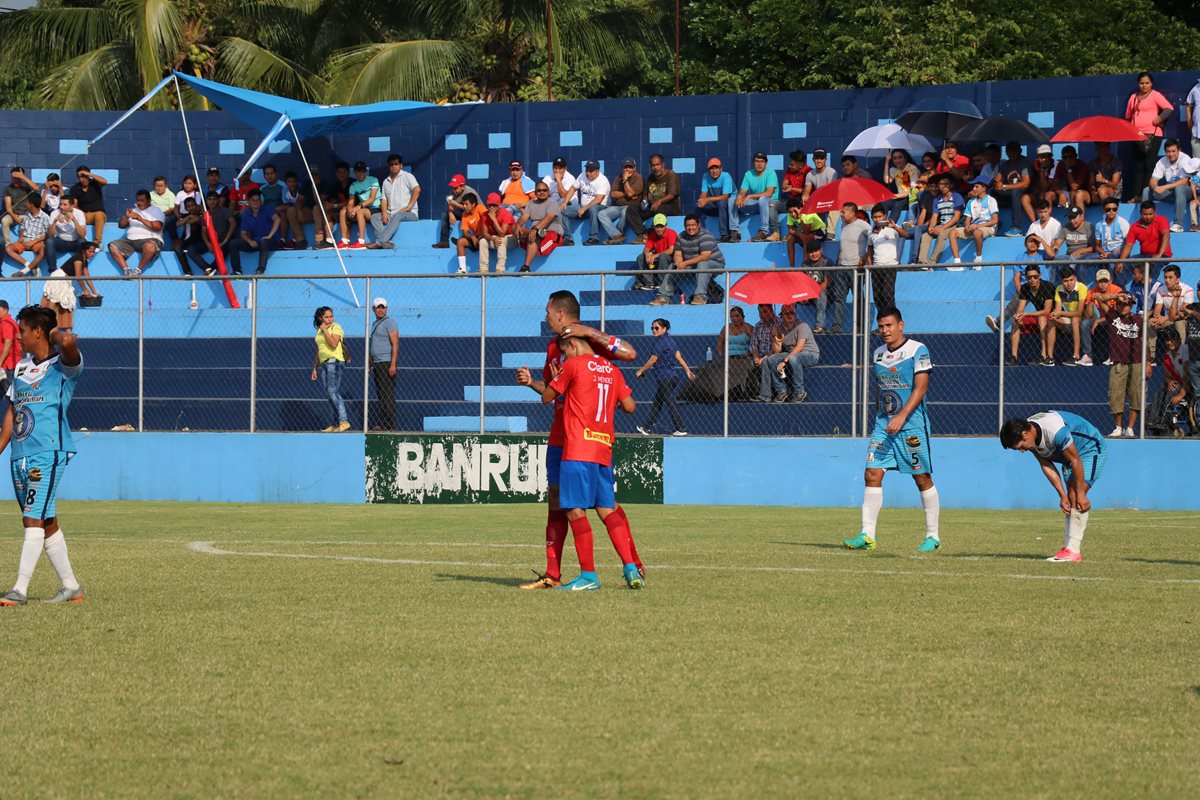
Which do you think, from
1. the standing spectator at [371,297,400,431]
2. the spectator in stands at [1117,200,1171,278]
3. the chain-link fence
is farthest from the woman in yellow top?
the spectator in stands at [1117,200,1171,278]

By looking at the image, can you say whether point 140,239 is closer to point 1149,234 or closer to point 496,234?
point 496,234

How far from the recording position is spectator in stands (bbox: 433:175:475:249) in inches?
1069

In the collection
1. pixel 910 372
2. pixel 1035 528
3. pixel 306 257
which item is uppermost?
pixel 306 257

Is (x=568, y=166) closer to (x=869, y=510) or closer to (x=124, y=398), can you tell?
(x=124, y=398)

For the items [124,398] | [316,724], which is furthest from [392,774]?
[124,398]

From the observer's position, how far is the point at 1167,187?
23.6m

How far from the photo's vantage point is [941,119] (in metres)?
25.8

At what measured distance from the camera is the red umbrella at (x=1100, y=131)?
23.8 m

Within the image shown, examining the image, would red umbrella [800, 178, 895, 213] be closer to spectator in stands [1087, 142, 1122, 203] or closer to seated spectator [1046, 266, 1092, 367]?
spectator in stands [1087, 142, 1122, 203]

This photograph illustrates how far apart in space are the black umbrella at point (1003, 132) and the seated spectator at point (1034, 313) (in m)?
5.83

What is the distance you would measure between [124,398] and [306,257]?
6.41 m

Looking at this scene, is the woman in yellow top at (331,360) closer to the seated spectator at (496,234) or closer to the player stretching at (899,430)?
the seated spectator at (496,234)

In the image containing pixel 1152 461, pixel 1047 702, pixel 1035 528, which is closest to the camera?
pixel 1047 702

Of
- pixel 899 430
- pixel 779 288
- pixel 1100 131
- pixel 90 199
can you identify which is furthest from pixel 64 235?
pixel 899 430
